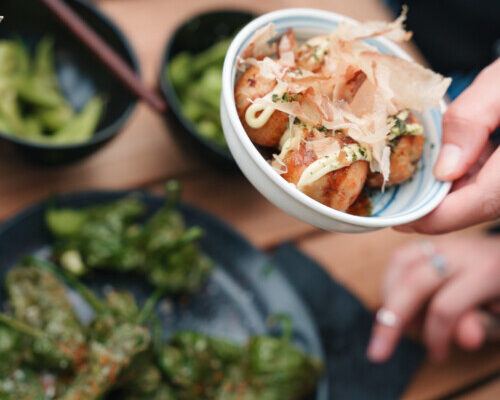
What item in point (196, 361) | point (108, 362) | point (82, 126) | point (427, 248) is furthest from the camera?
point (427, 248)

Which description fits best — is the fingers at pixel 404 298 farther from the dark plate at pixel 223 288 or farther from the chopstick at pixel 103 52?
the chopstick at pixel 103 52

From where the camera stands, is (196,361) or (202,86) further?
(202,86)

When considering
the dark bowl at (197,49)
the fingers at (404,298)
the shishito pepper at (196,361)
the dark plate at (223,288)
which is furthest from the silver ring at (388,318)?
the dark bowl at (197,49)

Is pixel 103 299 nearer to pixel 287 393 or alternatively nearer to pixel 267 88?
pixel 287 393

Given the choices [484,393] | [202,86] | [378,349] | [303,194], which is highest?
[303,194]

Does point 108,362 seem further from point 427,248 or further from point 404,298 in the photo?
point 427,248

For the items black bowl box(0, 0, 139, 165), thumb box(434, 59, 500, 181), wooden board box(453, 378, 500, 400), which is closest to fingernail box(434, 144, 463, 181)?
thumb box(434, 59, 500, 181)

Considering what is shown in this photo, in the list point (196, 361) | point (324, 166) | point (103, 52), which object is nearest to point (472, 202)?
point (324, 166)
